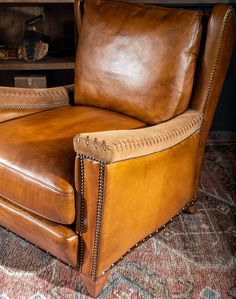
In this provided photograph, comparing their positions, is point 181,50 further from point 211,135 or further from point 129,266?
point 211,135

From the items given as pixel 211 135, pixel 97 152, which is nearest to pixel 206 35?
pixel 97 152

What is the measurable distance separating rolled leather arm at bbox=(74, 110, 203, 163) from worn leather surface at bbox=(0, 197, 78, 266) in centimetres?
29

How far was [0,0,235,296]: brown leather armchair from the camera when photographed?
1195 mm

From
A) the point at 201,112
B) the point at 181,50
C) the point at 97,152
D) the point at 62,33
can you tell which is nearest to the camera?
the point at 97,152

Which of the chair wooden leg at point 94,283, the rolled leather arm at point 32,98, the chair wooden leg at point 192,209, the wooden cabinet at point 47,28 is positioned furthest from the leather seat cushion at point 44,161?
the wooden cabinet at point 47,28

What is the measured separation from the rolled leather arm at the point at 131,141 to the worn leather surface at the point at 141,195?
0.09 ft

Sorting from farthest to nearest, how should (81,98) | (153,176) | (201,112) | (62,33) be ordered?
(62,33) → (81,98) → (201,112) → (153,176)

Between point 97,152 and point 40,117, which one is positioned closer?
point 97,152

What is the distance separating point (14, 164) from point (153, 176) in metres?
0.45

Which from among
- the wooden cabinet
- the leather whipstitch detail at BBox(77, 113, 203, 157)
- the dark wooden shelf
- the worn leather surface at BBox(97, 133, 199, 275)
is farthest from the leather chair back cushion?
the wooden cabinet

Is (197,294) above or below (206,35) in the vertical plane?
below

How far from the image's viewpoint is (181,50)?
4.68ft

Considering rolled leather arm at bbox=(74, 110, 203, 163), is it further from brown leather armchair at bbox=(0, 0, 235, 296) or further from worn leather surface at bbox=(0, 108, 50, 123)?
worn leather surface at bbox=(0, 108, 50, 123)

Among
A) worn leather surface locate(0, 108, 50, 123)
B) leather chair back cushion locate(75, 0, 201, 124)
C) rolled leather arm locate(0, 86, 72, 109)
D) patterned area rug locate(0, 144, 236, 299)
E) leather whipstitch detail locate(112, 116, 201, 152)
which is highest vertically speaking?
leather chair back cushion locate(75, 0, 201, 124)
